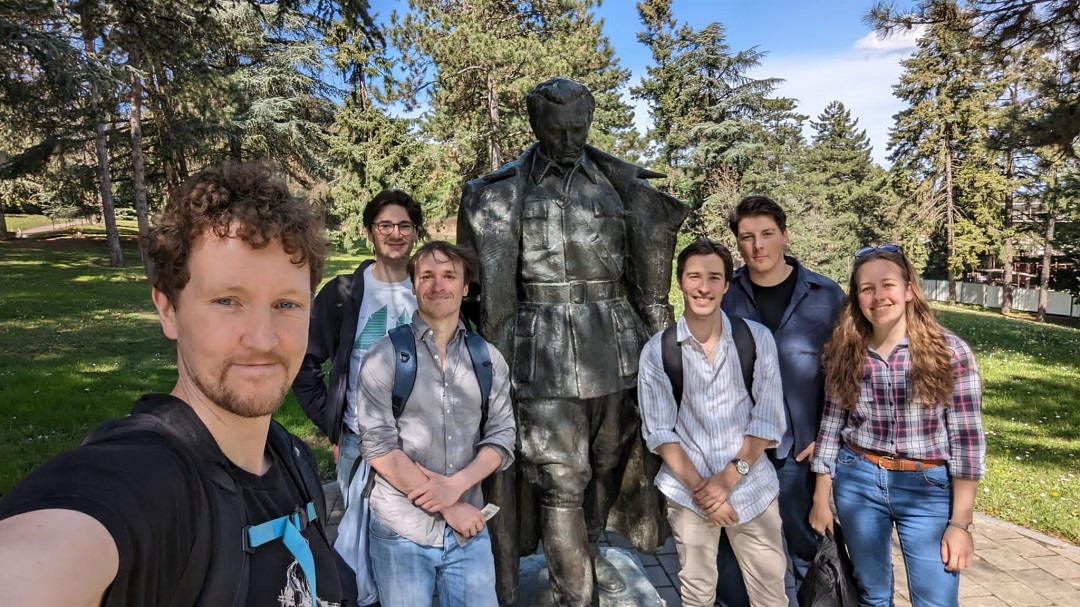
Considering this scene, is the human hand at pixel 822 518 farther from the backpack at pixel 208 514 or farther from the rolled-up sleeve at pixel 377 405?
the backpack at pixel 208 514

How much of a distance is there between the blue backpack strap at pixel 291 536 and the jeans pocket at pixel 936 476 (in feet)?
6.97

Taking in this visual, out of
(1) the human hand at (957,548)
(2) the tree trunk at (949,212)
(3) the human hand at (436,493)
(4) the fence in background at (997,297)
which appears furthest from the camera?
(4) the fence in background at (997,297)

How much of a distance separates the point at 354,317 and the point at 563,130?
124 centimetres

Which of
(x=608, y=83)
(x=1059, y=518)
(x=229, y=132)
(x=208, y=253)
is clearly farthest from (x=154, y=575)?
(x=608, y=83)

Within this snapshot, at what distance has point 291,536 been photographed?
3.50 ft

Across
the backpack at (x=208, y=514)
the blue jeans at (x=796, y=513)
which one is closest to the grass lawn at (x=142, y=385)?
the blue jeans at (x=796, y=513)

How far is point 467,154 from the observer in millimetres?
18203

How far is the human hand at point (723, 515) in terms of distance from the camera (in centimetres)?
243

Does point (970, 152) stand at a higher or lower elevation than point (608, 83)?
lower

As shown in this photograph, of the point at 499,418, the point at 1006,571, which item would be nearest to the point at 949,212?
the point at 1006,571

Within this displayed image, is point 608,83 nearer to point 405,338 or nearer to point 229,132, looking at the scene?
point 229,132

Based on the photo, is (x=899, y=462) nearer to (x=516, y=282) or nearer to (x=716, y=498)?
(x=716, y=498)

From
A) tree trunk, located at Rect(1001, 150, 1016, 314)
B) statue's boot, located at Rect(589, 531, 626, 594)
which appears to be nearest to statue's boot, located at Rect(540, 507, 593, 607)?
statue's boot, located at Rect(589, 531, 626, 594)

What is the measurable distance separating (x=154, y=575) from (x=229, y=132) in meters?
21.2
